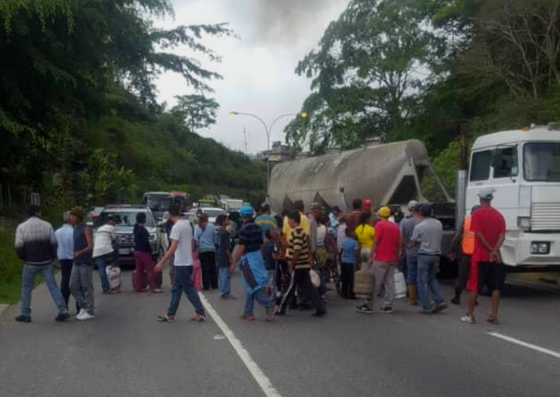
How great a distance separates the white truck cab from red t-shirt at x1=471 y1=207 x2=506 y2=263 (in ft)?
9.79

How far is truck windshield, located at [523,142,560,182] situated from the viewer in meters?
14.9

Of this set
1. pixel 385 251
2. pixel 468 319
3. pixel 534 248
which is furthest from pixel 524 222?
pixel 468 319

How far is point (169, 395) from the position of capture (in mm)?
7695

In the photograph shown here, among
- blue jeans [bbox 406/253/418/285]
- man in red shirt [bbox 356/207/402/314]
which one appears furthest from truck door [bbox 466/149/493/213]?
man in red shirt [bbox 356/207/402/314]

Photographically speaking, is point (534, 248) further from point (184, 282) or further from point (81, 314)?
point (81, 314)

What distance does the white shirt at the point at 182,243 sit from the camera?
12.0 meters

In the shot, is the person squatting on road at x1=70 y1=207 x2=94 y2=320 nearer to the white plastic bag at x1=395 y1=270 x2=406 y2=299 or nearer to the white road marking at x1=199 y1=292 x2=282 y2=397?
the white road marking at x1=199 y1=292 x2=282 y2=397

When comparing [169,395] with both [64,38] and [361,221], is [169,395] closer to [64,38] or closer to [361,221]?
[361,221]

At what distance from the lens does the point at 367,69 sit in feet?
153

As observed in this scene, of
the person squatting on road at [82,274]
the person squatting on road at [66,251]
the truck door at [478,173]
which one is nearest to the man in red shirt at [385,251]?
the truck door at [478,173]

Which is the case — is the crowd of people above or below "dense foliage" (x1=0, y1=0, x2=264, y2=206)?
below

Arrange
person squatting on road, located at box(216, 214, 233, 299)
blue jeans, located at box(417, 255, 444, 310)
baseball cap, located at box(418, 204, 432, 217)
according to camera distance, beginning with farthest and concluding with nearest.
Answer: person squatting on road, located at box(216, 214, 233, 299) < baseball cap, located at box(418, 204, 432, 217) < blue jeans, located at box(417, 255, 444, 310)

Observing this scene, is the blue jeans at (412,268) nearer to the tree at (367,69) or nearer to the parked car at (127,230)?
the parked car at (127,230)

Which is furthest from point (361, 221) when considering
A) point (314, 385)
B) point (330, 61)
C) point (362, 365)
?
point (330, 61)
